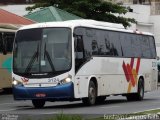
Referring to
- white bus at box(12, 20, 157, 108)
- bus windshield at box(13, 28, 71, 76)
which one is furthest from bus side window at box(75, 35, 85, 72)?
bus windshield at box(13, 28, 71, 76)

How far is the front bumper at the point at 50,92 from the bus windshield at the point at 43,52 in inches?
20.5

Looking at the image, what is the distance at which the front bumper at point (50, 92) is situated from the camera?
2297 centimetres

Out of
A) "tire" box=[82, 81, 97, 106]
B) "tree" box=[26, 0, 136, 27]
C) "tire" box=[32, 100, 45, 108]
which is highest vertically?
"tire" box=[82, 81, 97, 106]

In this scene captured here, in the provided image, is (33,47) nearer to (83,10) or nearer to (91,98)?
(91,98)

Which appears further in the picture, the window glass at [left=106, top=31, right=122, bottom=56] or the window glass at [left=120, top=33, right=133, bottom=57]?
the window glass at [left=120, top=33, right=133, bottom=57]

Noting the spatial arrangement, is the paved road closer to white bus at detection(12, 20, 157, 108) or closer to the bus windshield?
white bus at detection(12, 20, 157, 108)

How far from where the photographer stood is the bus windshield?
76.2ft

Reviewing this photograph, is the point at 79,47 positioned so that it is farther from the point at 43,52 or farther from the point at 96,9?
the point at 96,9

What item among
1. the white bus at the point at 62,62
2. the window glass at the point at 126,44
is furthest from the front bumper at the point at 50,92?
the window glass at the point at 126,44

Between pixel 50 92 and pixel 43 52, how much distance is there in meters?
1.41

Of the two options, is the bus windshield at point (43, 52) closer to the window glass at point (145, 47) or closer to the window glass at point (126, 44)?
the window glass at point (126, 44)

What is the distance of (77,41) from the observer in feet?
77.6

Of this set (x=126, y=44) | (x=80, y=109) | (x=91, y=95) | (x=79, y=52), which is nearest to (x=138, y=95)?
(x=126, y=44)

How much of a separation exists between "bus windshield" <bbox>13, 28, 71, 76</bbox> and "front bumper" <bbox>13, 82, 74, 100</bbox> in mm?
521
